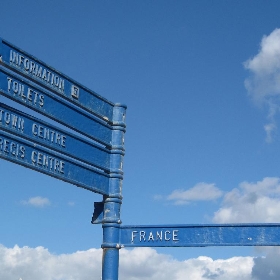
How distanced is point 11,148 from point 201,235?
410 cm

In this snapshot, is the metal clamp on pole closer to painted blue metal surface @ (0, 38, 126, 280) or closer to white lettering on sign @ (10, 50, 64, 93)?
painted blue metal surface @ (0, 38, 126, 280)

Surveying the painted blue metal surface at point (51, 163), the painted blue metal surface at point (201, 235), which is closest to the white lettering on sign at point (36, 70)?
the painted blue metal surface at point (51, 163)

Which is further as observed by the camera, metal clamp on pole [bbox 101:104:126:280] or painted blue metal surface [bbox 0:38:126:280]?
metal clamp on pole [bbox 101:104:126:280]

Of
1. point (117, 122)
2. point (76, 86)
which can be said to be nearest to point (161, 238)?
point (117, 122)

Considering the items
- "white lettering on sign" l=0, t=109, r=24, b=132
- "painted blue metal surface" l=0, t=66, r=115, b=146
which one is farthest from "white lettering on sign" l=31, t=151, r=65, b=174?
"painted blue metal surface" l=0, t=66, r=115, b=146

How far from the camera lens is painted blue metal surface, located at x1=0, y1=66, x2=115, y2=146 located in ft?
31.1

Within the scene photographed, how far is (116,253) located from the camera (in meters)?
11.1

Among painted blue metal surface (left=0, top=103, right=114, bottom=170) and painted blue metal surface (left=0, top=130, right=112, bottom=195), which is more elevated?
painted blue metal surface (left=0, top=103, right=114, bottom=170)

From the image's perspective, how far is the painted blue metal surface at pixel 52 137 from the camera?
31.0ft

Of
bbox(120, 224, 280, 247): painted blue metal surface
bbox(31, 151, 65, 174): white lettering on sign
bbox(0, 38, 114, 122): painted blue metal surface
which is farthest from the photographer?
bbox(120, 224, 280, 247): painted blue metal surface

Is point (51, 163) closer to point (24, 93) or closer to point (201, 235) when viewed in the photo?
point (24, 93)

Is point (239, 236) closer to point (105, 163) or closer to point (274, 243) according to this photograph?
point (274, 243)

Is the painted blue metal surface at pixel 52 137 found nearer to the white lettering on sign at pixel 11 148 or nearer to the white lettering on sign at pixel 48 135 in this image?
the white lettering on sign at pixel 48 135

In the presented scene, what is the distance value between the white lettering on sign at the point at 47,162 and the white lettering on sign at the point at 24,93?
3.02 feet
